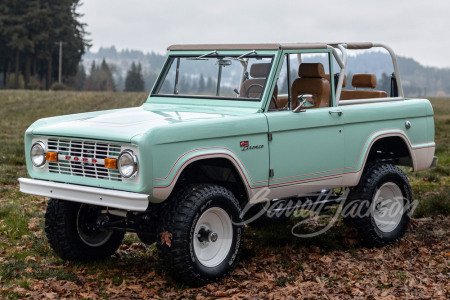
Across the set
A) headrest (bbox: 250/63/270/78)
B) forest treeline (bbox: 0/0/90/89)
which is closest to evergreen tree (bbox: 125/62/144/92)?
forest treeline (bbox: 0/0/90/89)

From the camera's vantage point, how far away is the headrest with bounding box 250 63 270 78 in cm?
686

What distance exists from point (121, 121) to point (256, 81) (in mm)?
1612

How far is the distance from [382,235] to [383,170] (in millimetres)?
723

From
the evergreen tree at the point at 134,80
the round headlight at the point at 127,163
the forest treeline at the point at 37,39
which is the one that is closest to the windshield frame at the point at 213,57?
the round headlight at the point at 127,163

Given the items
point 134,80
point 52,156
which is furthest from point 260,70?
point 134,80

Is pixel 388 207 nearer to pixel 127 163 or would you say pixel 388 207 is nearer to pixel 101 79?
pixel 127 163

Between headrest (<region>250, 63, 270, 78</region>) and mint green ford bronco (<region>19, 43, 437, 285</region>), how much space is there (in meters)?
0.02

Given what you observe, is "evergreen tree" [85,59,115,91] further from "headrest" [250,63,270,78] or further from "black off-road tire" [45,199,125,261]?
"black off-road tire" [45,199,125,261]

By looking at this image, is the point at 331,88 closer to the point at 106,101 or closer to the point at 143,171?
the point at 143,171

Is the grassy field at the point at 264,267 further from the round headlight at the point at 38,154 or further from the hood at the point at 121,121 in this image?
the hood at the point at 121,121

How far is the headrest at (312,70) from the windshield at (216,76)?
743 mm

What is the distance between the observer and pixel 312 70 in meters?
7.50

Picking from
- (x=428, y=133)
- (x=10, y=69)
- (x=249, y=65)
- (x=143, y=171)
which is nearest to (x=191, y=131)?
(x=143, y=171)

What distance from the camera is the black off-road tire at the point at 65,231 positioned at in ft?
21.5
